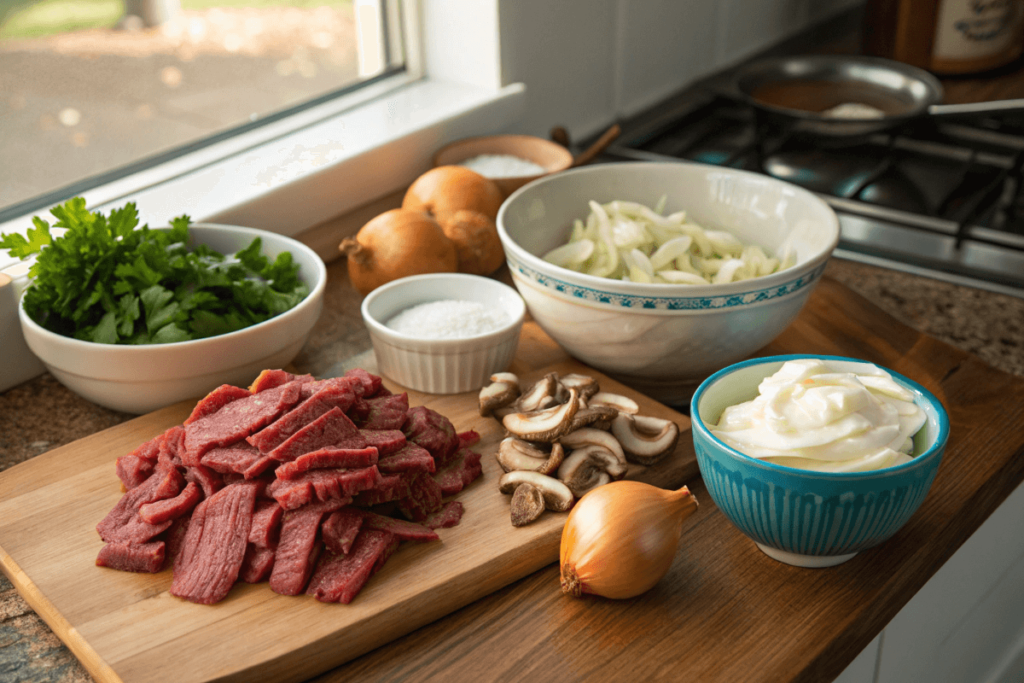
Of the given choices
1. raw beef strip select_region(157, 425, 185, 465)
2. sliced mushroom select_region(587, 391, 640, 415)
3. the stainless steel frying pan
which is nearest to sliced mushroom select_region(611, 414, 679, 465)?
sliced mushroom select_region(587, 391, 640, 415)

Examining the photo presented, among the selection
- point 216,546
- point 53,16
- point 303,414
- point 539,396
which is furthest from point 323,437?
point 53,16

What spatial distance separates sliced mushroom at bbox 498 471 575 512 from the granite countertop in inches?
13.8

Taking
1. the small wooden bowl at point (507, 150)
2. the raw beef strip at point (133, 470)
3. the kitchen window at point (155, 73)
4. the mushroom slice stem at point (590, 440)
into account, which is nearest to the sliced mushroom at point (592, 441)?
the mushroom slice stem at point (590, 440)

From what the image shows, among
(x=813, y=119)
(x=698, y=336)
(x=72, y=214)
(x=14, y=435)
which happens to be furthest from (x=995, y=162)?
(x=14, y=435)

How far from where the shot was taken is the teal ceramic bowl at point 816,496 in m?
0.71

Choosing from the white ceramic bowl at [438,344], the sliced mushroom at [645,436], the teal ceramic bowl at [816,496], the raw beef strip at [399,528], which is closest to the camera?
the teal ceramic bowl at [816,496]

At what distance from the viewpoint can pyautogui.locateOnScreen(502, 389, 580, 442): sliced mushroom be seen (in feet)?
2.93

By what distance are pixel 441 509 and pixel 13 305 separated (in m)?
0.59

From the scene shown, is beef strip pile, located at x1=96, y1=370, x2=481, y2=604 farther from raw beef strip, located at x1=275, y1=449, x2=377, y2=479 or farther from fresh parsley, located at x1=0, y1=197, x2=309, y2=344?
fresh parsley, located at x1=0, y1=197, x2=309, y2=344

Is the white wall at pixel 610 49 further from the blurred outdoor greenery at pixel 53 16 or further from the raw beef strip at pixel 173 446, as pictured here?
the raw beef strip at pixel 173 446

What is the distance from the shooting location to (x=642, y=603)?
782 millimetres

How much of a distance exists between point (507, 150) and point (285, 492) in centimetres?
84

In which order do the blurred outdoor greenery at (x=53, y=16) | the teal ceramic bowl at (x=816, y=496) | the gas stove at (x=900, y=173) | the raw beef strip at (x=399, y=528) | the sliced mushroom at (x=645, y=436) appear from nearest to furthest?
the teal ceramic bowl at (x=816, y=496)
the raw beef strip at (x=399, y=528)
the sliced mushroom at (x=645, y=436)
the blurred outdoor greenery at (x=53, y=16)
the gas stove at (x=900, y=173)

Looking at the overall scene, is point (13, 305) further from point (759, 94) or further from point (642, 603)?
point (759, 94)
